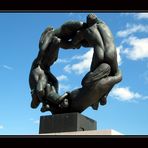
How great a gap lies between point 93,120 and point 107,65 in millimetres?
913

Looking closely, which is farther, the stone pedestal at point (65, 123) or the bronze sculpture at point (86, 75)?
the bronze sculpture at point (86, 75)

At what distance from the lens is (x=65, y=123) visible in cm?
531

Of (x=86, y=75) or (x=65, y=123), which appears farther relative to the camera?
(x=86, y=75)

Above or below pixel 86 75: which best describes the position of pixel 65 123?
below

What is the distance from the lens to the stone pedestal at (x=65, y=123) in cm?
525

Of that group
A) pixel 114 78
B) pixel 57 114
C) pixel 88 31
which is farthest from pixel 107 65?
pixel 57 114

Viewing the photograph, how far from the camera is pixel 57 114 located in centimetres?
549

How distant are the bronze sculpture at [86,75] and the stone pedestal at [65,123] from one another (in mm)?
171

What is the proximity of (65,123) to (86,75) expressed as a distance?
0.79 meters
